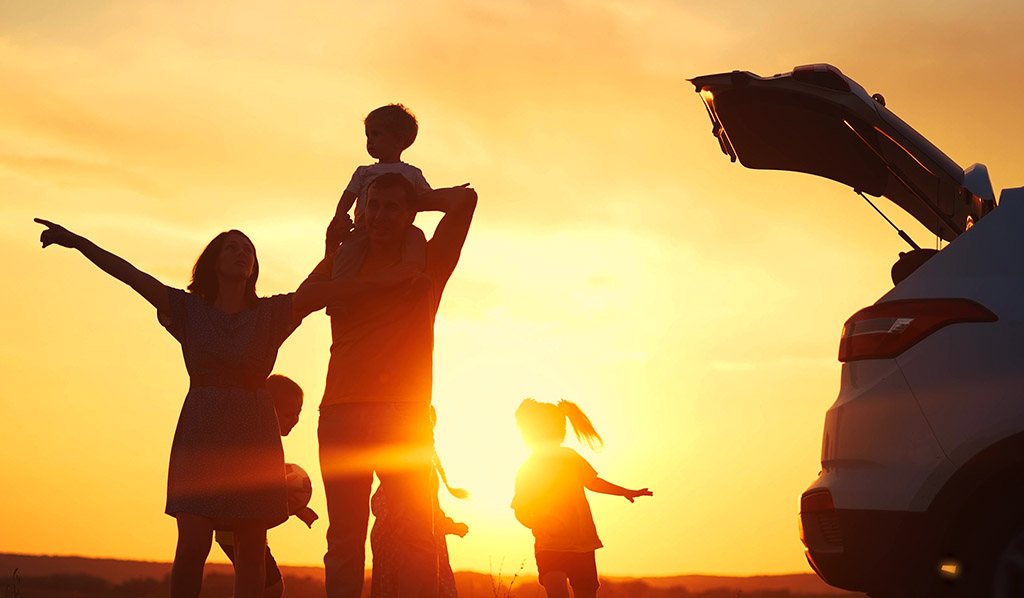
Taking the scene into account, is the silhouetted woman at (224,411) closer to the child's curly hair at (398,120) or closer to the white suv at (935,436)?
the child's curly hair at (398,120)

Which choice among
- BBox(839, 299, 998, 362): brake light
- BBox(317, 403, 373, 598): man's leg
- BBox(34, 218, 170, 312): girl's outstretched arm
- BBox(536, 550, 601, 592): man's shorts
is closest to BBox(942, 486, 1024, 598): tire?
BBox(839, 299, 998, 362): brake light

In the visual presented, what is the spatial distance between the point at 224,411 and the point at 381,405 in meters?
1.04

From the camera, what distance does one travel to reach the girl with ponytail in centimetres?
927

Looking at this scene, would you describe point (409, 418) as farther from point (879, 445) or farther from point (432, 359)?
point (879, 445)

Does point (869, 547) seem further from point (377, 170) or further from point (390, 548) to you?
point (390, 548)

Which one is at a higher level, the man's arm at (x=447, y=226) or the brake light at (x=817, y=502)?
the man's arm at (x=447, y=226)

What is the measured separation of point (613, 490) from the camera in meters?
9.60

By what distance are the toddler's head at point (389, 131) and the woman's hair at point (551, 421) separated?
3662 mm

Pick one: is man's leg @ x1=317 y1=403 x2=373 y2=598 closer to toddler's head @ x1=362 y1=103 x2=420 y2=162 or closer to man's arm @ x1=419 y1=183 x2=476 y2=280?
man's arm @ x1=419 y1=183 x2=476 y2=280

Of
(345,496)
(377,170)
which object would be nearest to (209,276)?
(377,170)

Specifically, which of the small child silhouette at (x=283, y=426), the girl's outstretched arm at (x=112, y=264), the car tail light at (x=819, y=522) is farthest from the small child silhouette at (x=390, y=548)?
the car tail light at (x=819, y=522)

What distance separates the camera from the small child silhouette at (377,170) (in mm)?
5930

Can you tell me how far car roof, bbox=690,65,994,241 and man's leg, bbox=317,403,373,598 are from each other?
2.71 meters

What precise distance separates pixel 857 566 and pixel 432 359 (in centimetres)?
218
